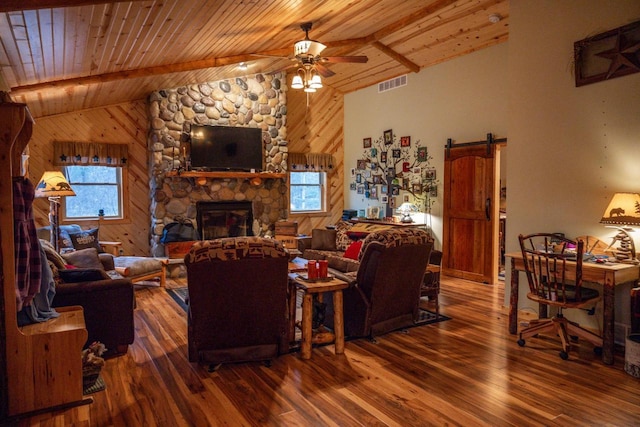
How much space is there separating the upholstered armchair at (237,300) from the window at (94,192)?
15.5 feet

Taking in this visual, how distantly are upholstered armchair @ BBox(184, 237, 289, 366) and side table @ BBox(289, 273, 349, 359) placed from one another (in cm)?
16

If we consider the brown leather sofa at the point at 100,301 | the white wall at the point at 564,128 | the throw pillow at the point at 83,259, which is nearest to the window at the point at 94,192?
the throw pillow at the point at 83,259

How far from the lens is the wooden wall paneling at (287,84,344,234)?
8.73 metres

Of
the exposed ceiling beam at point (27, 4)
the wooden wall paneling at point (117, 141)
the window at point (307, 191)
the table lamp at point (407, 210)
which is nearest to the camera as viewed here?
the exposed ceiling beam at point (27, 4)

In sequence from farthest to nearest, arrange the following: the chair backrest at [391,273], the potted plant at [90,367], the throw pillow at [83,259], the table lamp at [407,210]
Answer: the table lamp at [407,210], the throw pillow at [83,259], the chair backrest at [391,273], the potted plant at [90,367]

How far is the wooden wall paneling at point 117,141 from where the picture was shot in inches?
258

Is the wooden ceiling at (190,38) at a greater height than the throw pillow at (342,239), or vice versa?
the wooden ceiling at (190,38)

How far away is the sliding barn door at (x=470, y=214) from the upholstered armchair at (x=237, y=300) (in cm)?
404

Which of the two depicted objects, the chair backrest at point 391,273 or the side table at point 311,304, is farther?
the chair backrest at point 391,273

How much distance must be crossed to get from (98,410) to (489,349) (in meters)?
3.05

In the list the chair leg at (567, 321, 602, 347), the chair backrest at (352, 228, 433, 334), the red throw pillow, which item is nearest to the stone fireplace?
the red throw pillow

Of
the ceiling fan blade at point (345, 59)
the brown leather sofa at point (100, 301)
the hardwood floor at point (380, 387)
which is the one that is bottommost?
the hardwood floor at point (380, 387)

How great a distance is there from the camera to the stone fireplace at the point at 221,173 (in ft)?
23.0

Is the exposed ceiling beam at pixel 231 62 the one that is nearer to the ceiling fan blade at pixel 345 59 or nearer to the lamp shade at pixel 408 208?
the ceiling fan blade at pixel 345 59
